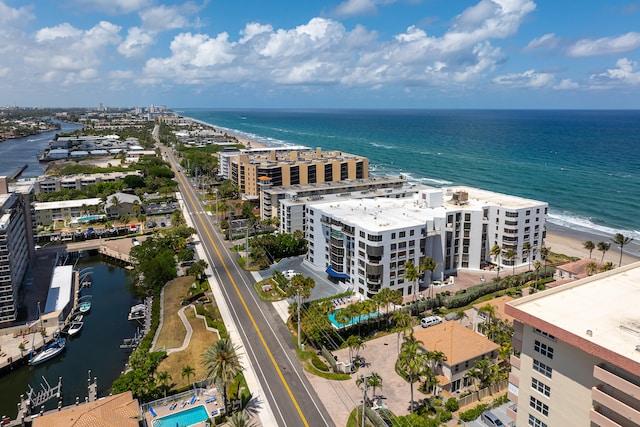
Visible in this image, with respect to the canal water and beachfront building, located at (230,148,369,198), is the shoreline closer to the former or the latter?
beachfront building, located at (230,148,369,198)

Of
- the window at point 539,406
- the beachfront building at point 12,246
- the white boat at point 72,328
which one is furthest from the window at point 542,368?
the beachfront building at point 12,246

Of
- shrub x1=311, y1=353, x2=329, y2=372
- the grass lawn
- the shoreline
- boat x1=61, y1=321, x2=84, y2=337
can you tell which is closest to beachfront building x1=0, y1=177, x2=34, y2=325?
boat x1=61, y1=321, x2=84, y2=337

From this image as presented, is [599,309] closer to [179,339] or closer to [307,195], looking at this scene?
[179,339]

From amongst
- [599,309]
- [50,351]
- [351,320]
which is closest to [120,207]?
[50,351]

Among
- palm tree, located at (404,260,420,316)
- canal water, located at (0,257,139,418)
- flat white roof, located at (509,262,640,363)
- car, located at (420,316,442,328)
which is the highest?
flat white roof, located at (509,262,640,363)

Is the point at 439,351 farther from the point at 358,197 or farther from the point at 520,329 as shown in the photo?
the point at 358,197

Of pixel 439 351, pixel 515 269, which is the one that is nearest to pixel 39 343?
pixel 439 351

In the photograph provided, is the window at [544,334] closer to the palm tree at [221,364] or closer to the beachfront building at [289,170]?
the palm tree at [221,364]
